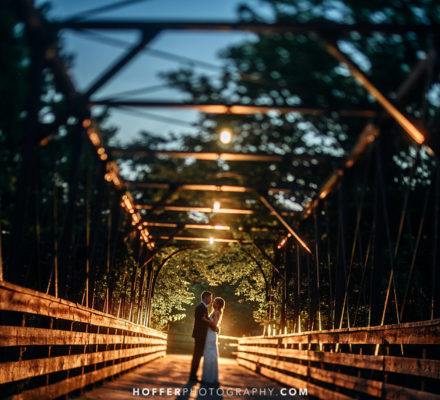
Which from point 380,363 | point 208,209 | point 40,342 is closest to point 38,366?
point 40,342

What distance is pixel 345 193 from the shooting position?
8.41 metres

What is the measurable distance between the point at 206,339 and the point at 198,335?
0.17m

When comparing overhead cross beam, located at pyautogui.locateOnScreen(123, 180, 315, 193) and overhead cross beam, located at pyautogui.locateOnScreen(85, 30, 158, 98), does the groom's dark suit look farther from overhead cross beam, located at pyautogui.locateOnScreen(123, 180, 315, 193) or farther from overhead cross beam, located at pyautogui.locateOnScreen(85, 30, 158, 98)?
overhead cross beam, located at pyautogui.locateOnScreen(85, 30, 158, 98)

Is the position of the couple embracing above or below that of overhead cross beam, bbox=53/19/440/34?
below

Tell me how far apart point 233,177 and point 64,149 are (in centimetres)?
1064

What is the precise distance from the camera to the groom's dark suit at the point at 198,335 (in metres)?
9.34

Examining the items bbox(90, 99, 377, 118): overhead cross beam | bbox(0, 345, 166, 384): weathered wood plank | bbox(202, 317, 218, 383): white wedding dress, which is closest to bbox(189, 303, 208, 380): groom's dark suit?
bbox(202, 317, 218, 383): white wedding dress

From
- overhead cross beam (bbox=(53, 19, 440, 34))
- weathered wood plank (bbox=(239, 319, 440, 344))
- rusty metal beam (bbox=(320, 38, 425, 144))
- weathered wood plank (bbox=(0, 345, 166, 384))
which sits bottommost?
weathered wood plank (bbox=(0, 345, 166, 384))

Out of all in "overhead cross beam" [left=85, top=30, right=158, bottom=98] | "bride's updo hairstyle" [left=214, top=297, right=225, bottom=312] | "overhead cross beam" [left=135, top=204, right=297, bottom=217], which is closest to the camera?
"overhead cross beam" [left=85, top=30, right=158, bottom=98]

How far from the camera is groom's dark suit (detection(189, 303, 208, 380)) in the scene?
9.34 m

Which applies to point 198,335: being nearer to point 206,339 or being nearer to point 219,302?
point 206,339

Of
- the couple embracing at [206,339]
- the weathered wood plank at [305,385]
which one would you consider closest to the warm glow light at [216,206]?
the couple embracing at [206,339]

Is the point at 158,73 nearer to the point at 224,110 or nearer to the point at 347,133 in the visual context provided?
the point at 347,133

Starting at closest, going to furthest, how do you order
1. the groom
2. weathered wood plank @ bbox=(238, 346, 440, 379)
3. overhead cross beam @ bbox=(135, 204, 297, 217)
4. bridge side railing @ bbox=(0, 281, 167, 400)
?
weathered wood plank @ bbox=(238, 346, 440, 379) < bridge side railing @ bbox=(0, 281, 167, 400) < the groom < overhead cross beam @ bbox=(135, 204, 297, 217)
